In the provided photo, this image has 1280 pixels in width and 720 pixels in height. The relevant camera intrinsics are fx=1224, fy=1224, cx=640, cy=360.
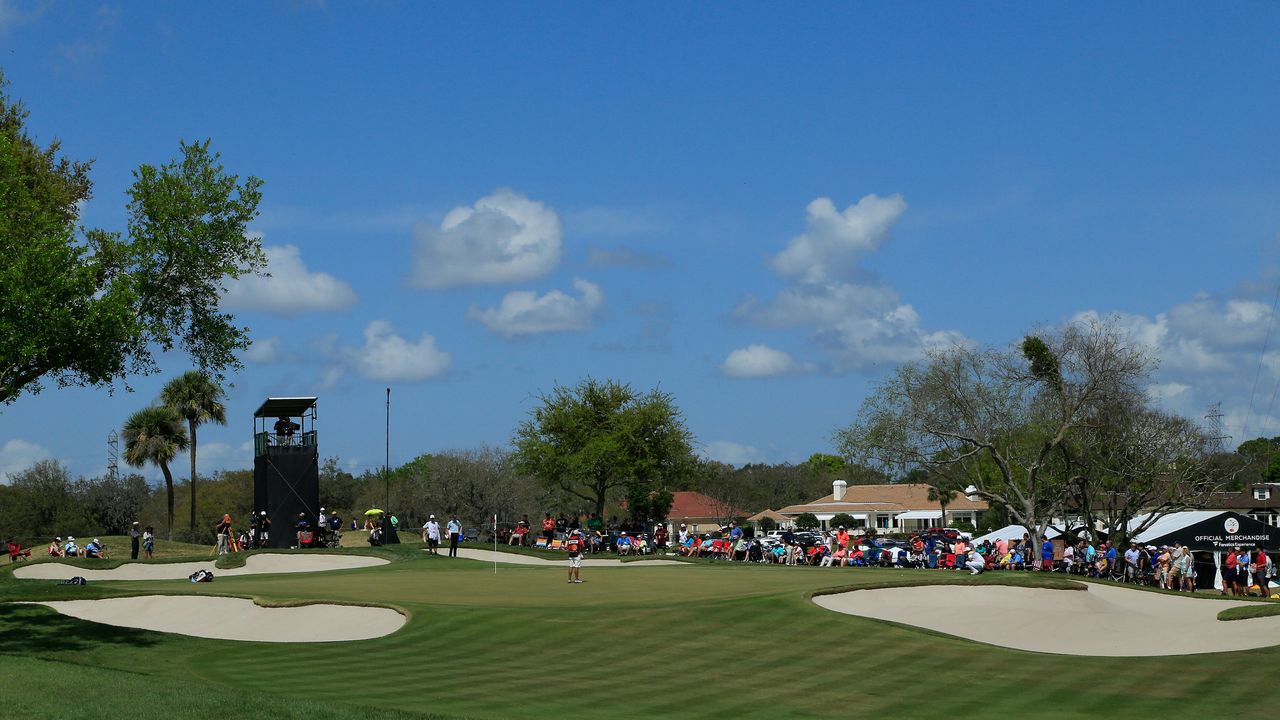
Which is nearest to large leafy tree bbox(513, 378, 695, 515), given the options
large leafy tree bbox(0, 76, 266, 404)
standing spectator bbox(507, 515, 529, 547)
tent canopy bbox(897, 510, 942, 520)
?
standing spectator bbox(507, 515, 529, 547)

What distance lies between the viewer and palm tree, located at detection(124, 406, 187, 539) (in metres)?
71.2

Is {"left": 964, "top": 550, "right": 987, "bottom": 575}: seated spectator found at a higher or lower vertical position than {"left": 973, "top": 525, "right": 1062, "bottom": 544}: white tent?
lower

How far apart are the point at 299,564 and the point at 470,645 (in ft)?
76.1

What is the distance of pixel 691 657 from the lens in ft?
72.0

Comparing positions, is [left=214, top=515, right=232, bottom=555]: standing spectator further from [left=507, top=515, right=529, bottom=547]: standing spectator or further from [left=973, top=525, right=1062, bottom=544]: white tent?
[left=973, top=525, right=1062, bottom=544]: white tent

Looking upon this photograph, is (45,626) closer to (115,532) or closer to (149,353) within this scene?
(149,353)

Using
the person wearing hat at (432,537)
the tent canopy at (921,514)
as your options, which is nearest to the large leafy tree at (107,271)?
the person wearing hat at (432,537)

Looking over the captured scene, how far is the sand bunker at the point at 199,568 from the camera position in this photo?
42.2 metres

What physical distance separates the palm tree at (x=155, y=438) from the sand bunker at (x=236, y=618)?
45633mm

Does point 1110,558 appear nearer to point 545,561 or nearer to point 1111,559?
point 1111,559

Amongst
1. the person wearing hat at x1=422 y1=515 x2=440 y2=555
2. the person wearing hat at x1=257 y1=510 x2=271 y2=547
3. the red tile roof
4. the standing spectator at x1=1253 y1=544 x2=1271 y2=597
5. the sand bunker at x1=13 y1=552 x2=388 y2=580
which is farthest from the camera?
the red tile roof

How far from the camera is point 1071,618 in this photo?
2630cm

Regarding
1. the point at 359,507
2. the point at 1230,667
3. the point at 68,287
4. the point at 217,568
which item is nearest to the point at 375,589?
the point at 68,287

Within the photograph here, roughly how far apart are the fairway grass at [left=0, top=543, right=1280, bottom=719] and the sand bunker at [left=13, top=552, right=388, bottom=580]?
41.4 ft
